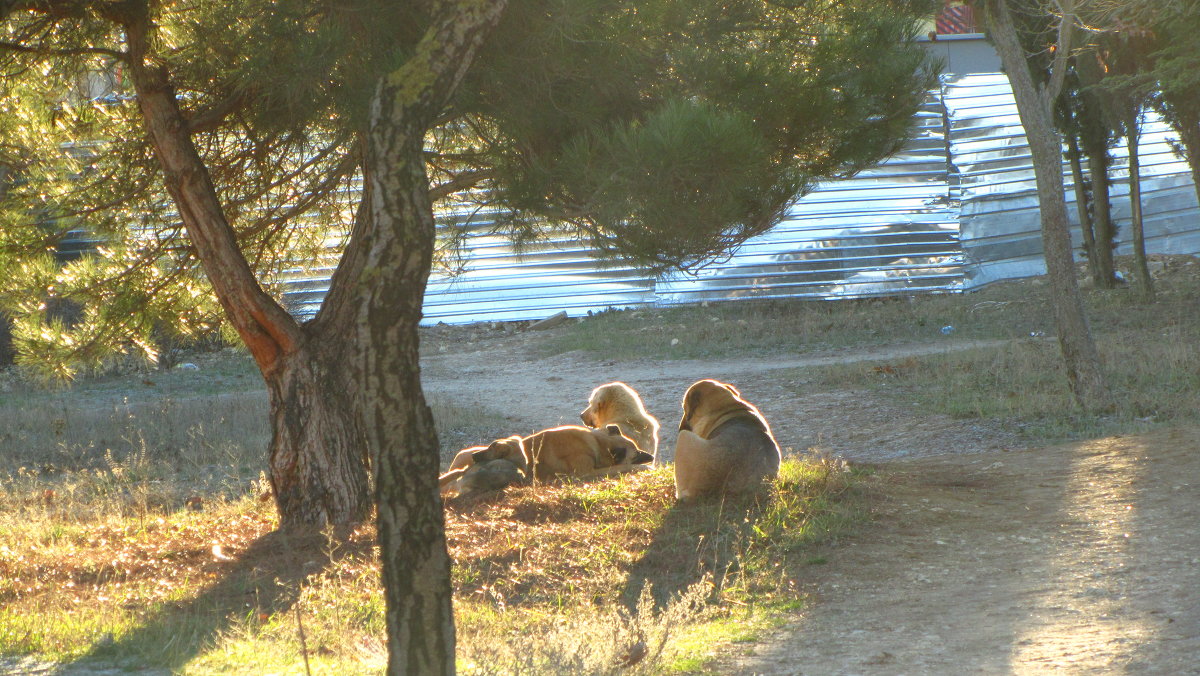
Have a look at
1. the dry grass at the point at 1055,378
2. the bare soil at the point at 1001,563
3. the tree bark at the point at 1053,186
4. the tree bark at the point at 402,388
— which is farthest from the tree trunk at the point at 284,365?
the tree bark at the point at 1053,186

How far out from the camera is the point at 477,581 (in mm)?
5898

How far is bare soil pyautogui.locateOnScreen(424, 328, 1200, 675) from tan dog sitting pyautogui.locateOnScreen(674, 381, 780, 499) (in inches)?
31.7

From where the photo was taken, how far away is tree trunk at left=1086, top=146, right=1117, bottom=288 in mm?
20700

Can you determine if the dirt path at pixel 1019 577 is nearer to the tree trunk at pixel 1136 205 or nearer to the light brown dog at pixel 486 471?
the light brown dog at pixel 486 471

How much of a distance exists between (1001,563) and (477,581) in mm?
2790

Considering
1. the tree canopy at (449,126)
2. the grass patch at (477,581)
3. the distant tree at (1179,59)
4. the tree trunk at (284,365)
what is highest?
the distant tree at (1179,59)

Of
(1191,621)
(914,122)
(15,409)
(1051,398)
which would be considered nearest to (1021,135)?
(1051,398)

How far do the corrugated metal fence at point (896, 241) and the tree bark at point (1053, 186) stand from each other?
43.6 feet

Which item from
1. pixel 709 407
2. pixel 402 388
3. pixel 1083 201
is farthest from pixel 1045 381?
pixel 402 388

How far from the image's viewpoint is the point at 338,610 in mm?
5262

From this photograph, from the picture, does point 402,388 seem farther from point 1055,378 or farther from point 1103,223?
point 1103,223

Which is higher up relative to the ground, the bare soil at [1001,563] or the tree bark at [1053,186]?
the tree bark at [1053,186]

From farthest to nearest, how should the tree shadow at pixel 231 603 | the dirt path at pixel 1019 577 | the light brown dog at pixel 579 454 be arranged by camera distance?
the light brown dog at pixel 579 454 → the tree shadow at pixel 231 603 → the dirt path at pixel 1019 577

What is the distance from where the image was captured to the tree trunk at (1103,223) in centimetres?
2070
